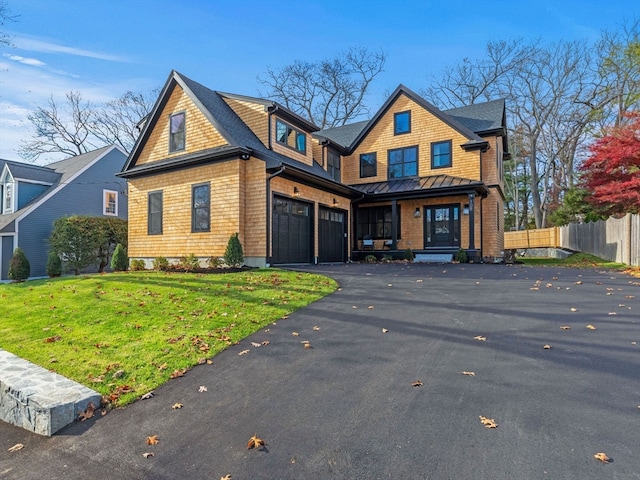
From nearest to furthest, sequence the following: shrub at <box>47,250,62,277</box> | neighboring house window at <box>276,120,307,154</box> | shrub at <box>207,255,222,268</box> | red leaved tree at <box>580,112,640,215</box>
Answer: shrub at <box>207,255,222,268</box>
red leaved tree at <box>580,112,640,215</box>
neighboring house window at <box>276,120,307,154</box>
shrub at <box>47,250,62,277</box>

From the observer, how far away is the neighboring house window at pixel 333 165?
1898cm

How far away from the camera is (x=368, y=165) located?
19.7 metres

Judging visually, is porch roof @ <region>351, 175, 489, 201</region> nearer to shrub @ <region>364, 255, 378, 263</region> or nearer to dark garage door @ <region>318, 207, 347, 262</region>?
dark garage door @ <region>318, 207, 347, 262</region>

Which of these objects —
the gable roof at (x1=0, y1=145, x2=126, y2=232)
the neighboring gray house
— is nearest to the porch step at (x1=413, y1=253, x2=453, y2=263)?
the neighboring gray house

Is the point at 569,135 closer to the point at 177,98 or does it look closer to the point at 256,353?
the point at 177,98

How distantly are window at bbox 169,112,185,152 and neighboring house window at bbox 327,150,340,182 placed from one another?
7360 millimetres

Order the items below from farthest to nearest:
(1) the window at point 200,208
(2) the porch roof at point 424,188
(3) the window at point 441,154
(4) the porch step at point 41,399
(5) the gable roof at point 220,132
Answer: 1. (3) the window at point 441,154
2. (2) the porch roof at point 424,188
3. (1) the window at point 200,208
4. (5) the gable roof at point 220,132
5. (4) the porch step at point 41,399

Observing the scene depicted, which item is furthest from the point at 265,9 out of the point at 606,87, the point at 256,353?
the point at 606,87

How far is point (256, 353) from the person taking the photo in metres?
4.48

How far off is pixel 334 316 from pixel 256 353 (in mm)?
1732

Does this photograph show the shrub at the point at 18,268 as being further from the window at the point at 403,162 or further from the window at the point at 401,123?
the window at the point at 401,123

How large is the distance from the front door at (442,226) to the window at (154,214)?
1177 centimetres

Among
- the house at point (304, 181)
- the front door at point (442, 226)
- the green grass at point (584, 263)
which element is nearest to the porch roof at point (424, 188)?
the house at point (304, 181)

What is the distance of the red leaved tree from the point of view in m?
13.7
